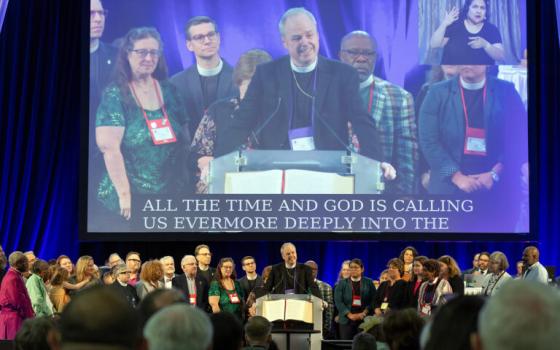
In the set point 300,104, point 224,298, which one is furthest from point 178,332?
point 300,104

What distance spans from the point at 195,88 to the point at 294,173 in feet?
5.06

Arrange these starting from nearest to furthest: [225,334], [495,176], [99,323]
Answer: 1. [99,323]
2. [225,334]
3. [495,176]

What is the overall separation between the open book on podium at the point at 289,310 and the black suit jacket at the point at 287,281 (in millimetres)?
821

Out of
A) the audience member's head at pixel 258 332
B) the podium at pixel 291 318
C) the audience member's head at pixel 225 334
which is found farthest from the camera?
the podium at pixel 291 318

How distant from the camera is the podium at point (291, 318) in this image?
316 inches

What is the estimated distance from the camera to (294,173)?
1122cm

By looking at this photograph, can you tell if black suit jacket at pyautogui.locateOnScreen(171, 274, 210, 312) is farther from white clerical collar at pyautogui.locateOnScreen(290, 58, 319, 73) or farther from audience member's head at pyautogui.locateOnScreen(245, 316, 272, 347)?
audience member's head at pyautogui.locateOnScreen(245, 316, 272, 347)

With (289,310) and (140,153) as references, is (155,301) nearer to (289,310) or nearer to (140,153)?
(289,310)

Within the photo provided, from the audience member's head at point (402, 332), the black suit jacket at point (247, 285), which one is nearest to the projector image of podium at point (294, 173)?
the black suit jacket at point (247, 285)

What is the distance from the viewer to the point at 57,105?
12672 millimetres

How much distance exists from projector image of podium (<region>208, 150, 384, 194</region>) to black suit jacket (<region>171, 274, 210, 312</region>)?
2279 mm

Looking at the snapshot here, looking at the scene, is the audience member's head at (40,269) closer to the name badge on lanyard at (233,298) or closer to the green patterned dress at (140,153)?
the name badge on lanyard at (233,298)

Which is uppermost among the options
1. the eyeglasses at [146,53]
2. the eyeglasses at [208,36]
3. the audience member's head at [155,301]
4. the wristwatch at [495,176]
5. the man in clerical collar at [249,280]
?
the eyeglasses at [208,36]

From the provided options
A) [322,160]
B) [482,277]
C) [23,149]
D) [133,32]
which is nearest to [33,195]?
[23,149]
